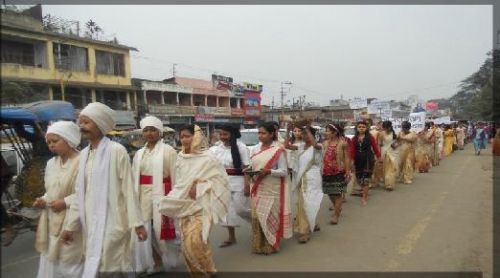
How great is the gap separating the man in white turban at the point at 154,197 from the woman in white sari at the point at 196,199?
14 centimetres

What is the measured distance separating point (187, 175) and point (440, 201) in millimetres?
5852

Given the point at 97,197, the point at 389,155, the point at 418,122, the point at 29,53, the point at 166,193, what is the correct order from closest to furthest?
the point at 97,197, the point at 166,193, the point at 389,155, the point at 418,122, the point at 29,53

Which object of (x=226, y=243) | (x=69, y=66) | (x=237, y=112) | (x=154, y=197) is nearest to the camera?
(x=154, y=197)

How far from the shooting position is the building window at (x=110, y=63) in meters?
30.7

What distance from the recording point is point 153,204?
4.58m

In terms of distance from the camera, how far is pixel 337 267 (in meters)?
4.70

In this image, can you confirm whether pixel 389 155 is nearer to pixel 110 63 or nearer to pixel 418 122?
pixel 418 122

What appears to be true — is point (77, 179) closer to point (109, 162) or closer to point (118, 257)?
point (109, 162)

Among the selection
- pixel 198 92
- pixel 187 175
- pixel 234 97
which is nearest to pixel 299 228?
pixel 187 175

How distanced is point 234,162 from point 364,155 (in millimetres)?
3892

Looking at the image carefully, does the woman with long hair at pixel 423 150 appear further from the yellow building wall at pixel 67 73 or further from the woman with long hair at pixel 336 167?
the yellow building wall at pixel 67 73

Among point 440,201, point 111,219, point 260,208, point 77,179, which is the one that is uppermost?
point 77,179

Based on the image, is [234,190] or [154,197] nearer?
[154,197]

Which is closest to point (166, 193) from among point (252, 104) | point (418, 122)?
point (418, 122)
